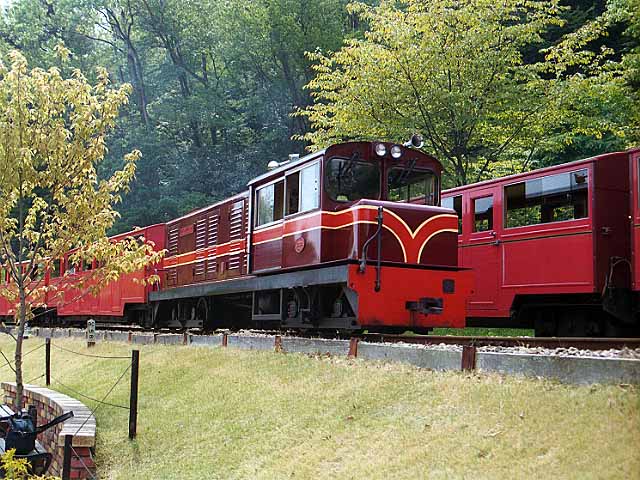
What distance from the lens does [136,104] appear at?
43656mm

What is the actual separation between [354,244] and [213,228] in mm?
6168

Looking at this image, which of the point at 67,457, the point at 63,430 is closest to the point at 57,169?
the point at 63,430

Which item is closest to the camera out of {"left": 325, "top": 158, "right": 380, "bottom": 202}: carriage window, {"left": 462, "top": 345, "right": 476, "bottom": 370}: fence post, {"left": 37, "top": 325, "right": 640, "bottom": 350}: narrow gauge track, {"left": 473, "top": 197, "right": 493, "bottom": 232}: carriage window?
{"left": 462, "top": 345, "right": 476, "bottom": 370}: fence post

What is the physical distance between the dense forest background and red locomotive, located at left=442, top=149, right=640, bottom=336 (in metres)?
21.5

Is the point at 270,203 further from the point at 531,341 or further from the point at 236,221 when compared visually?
the point at 531,341

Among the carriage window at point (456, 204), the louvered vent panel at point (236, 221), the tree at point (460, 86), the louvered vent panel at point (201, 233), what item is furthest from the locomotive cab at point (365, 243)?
the tree at point (460, 86)

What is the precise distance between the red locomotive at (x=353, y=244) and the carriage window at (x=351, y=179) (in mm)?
14

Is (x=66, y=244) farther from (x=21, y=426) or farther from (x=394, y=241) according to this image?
(x=394, y=241)

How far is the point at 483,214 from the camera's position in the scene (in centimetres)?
1226

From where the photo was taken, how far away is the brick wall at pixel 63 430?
307 inches

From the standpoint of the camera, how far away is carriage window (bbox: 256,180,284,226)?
1178 cm

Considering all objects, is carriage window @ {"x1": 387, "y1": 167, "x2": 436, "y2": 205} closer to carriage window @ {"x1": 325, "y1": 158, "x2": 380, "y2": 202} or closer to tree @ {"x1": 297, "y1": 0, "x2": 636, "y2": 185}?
carriage window @ {"x1": 325, "y1": 158, "x2": 380, "y2": 202}

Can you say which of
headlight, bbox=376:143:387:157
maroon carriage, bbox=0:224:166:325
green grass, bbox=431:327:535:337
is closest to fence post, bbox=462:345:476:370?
headlight, bbox=376:143:387:157

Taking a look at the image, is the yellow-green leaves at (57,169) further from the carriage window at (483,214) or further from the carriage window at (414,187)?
the carriage window at (483,214)
